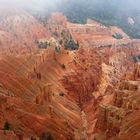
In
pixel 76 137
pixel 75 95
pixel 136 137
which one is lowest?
pixel 75 95

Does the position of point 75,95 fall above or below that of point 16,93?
below

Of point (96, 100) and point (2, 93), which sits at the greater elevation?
point (2, 93)

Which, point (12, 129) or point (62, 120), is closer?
point (12, 129)

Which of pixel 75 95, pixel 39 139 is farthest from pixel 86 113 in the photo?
pixel 39 139

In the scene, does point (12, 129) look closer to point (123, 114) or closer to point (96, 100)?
point (123, 114)

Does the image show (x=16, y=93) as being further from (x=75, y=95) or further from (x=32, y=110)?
(x=75, y=95)

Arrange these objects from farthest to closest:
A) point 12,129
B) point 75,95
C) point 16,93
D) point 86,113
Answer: point 75,95
point 86,113
point 16,93
point 12,129

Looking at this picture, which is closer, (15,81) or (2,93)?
(2,93)

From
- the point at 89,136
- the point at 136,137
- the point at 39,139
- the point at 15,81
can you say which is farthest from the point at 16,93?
the point at 136,137

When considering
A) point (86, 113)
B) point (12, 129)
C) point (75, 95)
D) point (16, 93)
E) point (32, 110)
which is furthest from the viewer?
point (75, 95)
